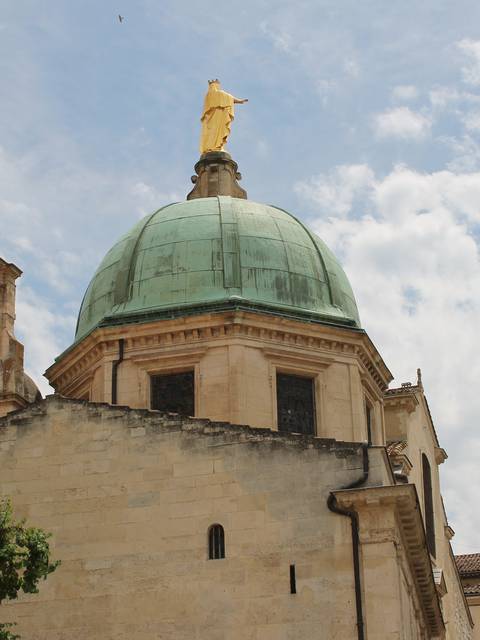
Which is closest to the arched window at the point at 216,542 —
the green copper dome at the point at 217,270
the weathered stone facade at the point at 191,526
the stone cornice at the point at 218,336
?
the weathered stone facade at the point at 191,526

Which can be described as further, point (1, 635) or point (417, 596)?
point (417, 596)

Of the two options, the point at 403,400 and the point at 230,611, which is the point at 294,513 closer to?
the point at 230,611

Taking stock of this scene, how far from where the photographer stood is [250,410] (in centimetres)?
3994

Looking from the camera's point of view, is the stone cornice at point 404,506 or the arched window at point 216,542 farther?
the arched window at point 216,542

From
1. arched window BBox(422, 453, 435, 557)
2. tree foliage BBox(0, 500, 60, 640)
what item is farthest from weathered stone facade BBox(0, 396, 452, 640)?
arched window BBox(422, 453, 435, 557)

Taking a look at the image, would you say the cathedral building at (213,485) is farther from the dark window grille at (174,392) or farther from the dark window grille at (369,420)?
the dark window grille at (369,420)

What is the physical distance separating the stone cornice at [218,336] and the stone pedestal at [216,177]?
26.9 ft

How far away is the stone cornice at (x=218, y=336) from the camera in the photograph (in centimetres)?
4094

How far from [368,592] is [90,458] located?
7.55 m

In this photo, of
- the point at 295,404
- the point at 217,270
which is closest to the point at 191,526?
the point at 295,404

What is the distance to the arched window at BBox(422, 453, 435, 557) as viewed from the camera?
165ft

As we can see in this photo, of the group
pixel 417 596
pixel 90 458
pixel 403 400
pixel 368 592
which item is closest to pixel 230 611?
pixel 368 592

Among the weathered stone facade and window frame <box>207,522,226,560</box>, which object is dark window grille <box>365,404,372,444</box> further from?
window frame <box>207,522,226,560</box>

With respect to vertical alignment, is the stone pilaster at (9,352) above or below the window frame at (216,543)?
above
